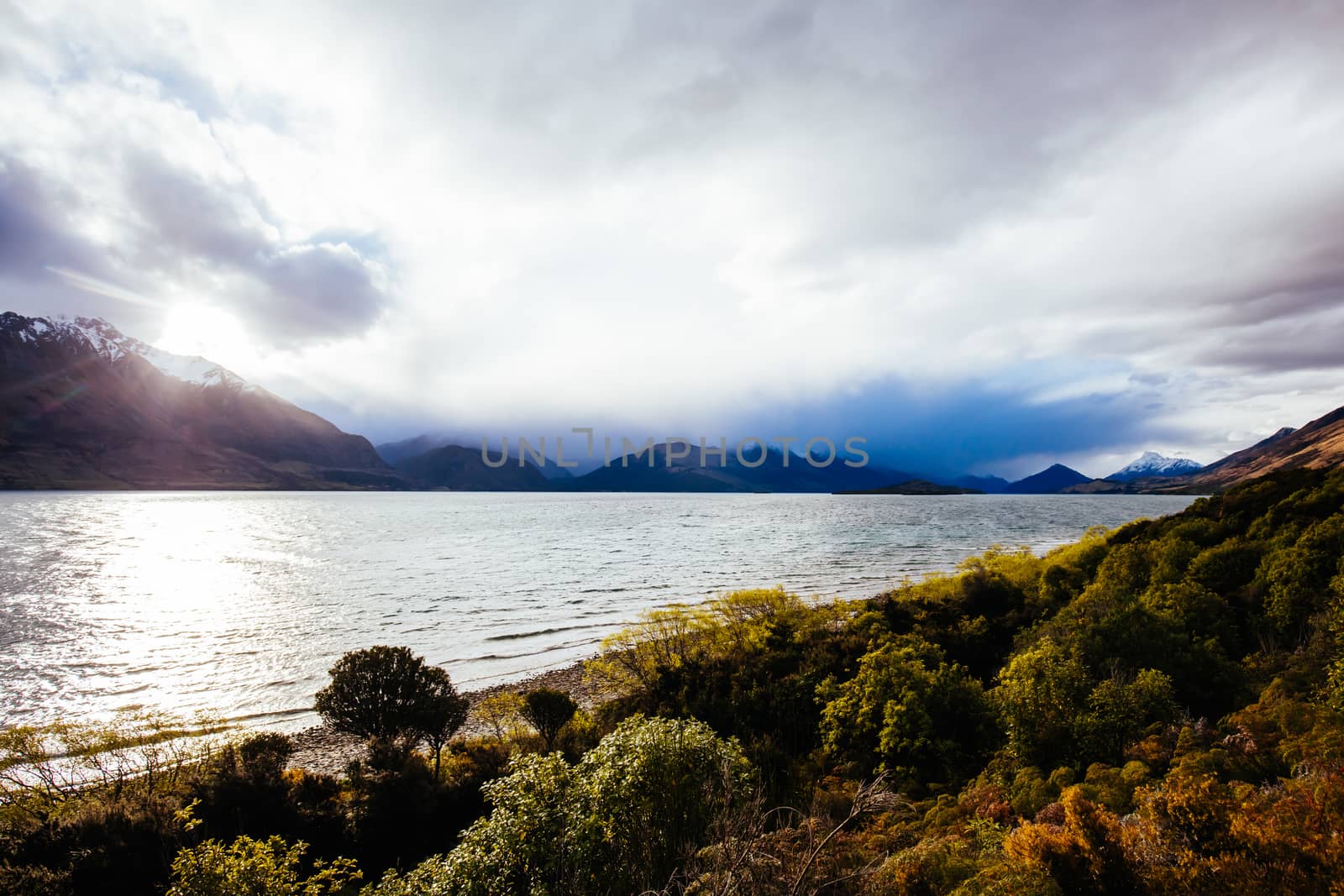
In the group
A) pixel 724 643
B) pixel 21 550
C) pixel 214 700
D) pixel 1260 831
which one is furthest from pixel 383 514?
pixel 1260 831

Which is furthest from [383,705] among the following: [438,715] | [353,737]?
[353,737]

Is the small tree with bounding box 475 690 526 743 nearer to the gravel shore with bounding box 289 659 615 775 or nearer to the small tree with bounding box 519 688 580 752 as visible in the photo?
the small tree with bounding box 519 688 580 752

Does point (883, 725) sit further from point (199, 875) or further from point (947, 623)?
point (199, 875)

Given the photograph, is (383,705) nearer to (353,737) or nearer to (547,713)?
(547,713)

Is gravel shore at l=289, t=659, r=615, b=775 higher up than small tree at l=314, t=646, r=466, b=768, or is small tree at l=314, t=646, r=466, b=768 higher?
small tree at l=314, t=646, r=466, b=768

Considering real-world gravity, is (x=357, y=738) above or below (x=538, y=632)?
above

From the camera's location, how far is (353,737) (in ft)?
89.8

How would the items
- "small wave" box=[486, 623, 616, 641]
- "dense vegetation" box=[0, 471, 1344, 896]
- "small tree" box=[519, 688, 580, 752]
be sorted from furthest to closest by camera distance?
"small wave" box=[486, 623, 616, 641] < "small tree" box=[519, 688, 580, 752] < "dense vegetation" box=[0, 471, 1344, 896]

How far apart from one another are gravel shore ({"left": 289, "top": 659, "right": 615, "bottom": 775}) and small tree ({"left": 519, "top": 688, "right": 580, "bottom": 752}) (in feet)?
15.3

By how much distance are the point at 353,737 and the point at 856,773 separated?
23.9 metres

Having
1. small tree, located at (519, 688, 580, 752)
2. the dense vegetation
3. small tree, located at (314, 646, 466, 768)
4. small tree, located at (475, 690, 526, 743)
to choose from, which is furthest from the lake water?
small tree, located at (519, 688, 580, 752)

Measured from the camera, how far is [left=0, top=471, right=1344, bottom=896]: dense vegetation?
8688 mm

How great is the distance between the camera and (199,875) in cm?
1072

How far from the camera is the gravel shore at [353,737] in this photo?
993 inches
